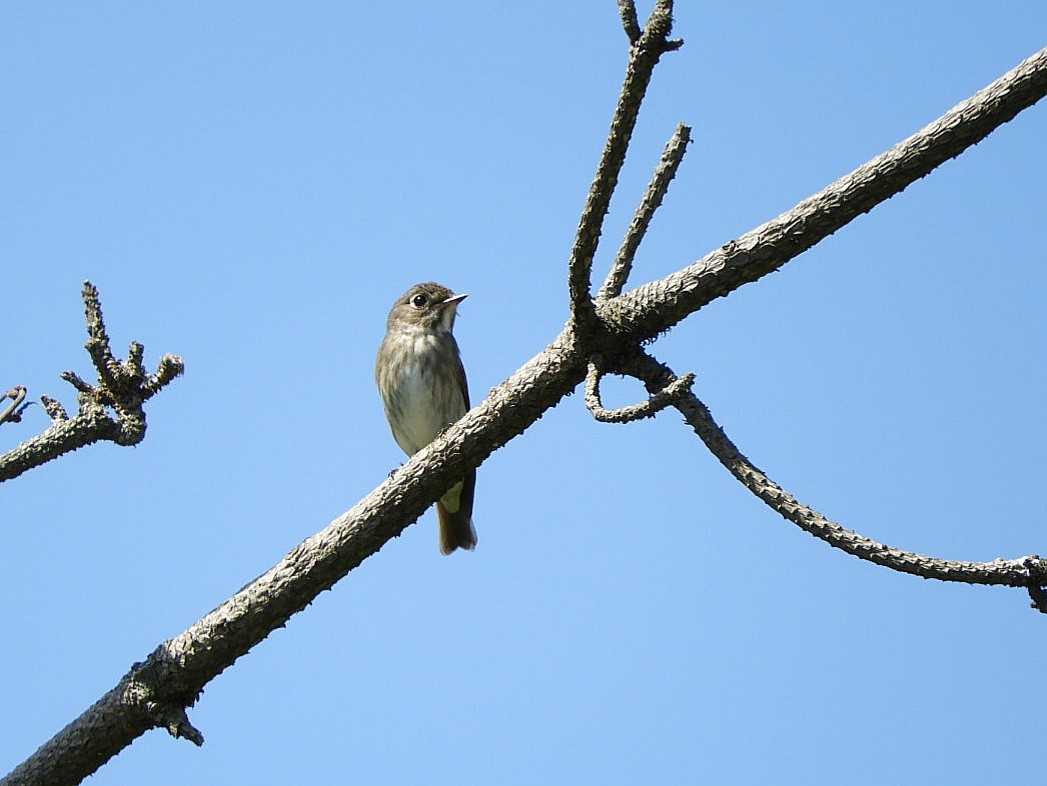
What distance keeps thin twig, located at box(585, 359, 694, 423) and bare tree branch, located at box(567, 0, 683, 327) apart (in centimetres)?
26

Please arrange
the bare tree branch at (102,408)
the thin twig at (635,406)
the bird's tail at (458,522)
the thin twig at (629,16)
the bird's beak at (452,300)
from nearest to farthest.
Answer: the thin twig at (629,16), the thin twig at (635,406), the bare tree branch at (102,408), the bird's beak at (452,300), the bird's tail at (458,522)

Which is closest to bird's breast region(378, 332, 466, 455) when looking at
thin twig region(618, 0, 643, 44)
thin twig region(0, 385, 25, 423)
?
thin twig region(0, 385, 25, 423)

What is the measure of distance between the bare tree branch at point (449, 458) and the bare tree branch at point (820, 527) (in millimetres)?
62

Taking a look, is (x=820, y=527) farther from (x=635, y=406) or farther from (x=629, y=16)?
(x=629, y=16)

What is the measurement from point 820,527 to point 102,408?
258 centimetres

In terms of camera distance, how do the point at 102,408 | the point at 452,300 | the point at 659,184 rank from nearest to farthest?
1. the point at 659,184
2. the point at 102,408
3. the point at 452,300

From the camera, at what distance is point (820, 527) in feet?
11.0

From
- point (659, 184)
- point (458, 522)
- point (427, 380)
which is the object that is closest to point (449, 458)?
point (659, 184)

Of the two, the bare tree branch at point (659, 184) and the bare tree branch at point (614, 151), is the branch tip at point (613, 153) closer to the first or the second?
the bare tree branch at point (614, 151)

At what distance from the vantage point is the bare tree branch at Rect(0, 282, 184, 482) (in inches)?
169

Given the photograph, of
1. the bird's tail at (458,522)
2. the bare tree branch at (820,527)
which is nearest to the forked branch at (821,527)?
the bare tree branch at (820,527)

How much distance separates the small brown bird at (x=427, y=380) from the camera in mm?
8836

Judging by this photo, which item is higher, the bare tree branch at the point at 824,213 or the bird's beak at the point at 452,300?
the bird's beak at the point at 452,300

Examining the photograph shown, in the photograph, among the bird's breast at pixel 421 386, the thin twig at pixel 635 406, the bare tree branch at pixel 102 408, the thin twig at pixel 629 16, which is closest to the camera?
the thin twig at pixel 629 16
